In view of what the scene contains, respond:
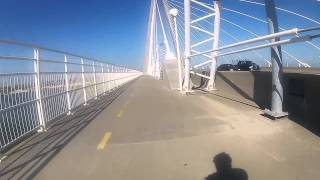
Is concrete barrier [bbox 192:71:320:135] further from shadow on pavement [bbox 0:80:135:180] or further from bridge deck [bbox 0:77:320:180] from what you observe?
shadow on pavement [bbox 0:80:135:180]

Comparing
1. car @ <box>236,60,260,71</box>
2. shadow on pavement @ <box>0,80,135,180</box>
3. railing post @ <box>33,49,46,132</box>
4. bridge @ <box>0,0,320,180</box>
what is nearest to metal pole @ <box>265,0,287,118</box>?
bridge @ <box>0,0,320,180</box>

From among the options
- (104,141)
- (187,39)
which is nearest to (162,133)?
(104,141)

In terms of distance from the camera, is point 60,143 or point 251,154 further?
point 60,143

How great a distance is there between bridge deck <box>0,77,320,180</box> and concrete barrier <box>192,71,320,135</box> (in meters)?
0.56

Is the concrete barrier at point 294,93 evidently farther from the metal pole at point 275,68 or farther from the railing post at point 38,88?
the railing post at point 38,88

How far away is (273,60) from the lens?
36.8 ft

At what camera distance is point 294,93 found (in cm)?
1155

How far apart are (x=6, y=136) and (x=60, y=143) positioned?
114cm

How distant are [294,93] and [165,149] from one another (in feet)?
17.5

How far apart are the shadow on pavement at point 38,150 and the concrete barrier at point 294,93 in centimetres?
575

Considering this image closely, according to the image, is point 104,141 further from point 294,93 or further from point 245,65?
point 245,65

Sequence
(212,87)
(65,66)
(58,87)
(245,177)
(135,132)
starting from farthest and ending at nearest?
(212,87)
(65,66)
(58,87)
(135,132)
(245,177)

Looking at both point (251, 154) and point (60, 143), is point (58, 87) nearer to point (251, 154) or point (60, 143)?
point (60, 143)

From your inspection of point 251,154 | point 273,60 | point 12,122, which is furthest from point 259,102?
point 12,122
